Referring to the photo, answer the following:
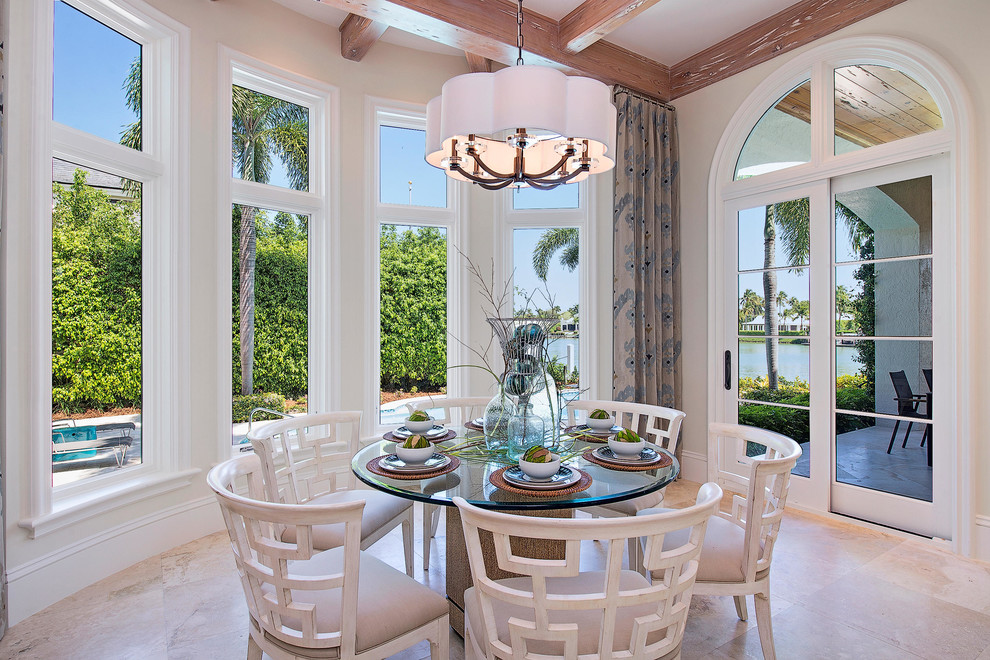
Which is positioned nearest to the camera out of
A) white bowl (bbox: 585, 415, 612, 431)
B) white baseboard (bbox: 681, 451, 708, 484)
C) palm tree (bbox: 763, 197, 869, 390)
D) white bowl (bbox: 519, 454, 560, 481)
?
white bowl (bbox: 519, 454, 560, 481)

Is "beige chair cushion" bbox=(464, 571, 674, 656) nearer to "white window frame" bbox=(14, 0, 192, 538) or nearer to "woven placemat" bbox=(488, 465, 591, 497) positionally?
"woven placemat" bbox=(488, 465, 591, 497)

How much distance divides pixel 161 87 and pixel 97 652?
8.63 feet

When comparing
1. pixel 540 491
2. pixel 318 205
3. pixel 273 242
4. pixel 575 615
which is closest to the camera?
pixel 575 615

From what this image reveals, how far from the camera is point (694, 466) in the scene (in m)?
4.15

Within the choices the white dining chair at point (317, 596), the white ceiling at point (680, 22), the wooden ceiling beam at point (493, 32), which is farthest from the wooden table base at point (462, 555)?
the white ceiling at point (680, 22)

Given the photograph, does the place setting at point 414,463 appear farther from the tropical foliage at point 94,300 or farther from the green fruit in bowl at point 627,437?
the tropical foliage at point 94,300

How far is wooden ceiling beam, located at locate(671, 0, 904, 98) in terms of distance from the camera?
10.6 ft

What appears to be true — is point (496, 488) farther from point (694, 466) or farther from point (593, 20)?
point (694, 466)

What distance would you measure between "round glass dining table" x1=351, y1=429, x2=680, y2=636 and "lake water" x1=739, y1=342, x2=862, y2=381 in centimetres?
186

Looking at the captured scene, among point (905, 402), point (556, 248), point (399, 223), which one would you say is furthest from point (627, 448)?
point (399, 223)

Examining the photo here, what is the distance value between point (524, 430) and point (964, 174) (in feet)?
8.56

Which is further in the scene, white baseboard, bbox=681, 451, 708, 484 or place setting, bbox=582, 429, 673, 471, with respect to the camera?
white baseboard, bbox=681, 451, 708, 484

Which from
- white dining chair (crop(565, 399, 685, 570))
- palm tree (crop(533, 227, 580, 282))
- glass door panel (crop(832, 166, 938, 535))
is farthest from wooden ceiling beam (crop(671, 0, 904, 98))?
white dining chair (crop(565, 399, 685, 570))

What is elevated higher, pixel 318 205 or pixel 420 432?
pixel 318 205
